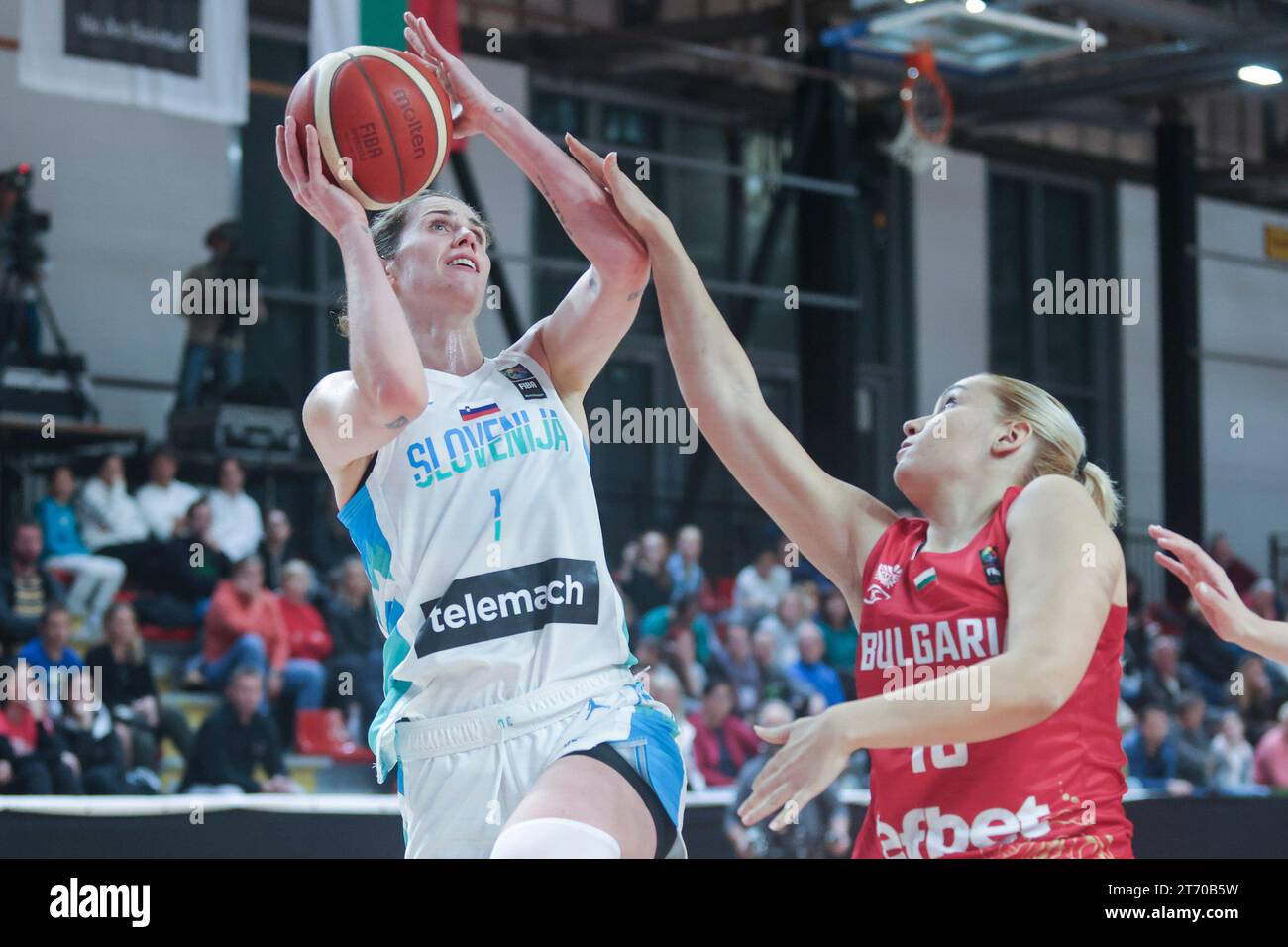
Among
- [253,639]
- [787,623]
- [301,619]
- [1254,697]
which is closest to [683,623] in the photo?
[787,623]

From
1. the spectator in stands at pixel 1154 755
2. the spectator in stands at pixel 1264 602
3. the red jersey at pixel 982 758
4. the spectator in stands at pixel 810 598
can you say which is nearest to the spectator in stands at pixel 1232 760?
the spectator in stands at pixel 1154 755

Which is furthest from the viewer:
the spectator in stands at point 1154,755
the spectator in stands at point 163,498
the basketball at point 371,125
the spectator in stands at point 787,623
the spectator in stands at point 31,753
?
the spectator in stands at point 1154,755

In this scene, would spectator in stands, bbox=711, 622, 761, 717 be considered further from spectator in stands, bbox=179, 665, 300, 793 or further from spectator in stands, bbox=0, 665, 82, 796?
spectator in stands, bbox=0, 665, 82, 796

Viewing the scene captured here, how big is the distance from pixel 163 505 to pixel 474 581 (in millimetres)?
7020

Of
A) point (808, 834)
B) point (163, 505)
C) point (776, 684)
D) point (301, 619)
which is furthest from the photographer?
point (776, 684)

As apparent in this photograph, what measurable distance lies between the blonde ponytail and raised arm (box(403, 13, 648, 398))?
0.79m

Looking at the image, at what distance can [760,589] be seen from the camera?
1139cm

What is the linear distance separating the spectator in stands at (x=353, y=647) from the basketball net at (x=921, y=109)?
19.8ft

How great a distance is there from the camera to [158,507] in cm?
965

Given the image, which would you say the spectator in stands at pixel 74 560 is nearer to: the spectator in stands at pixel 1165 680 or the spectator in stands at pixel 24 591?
the spectator in stands at pixel 24 591

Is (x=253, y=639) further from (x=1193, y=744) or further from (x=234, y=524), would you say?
(x=1193, y=744)

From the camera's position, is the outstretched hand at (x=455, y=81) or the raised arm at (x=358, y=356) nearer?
the raised arm at (x=358, y=356)

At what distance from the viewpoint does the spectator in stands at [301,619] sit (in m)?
9.23
